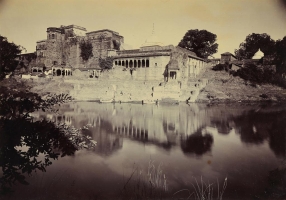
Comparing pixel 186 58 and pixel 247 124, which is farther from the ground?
pixel 186 58

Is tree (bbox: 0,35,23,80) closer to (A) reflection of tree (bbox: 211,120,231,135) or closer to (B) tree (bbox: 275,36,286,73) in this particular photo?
(B) tree (bbox: 275,36,286,73)

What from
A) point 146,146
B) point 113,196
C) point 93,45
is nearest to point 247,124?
point 146,146

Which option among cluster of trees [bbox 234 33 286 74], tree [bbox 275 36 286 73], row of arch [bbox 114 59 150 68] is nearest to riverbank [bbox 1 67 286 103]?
cluster of trees [bbox 234 33 286 74]

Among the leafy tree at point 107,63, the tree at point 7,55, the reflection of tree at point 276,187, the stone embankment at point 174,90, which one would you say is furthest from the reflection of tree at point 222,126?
the leafy tree at point 107,63

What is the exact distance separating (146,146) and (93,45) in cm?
1989

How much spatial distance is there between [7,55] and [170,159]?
3822 millimetres

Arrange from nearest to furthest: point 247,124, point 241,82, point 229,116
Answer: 1. point 247,124
2. point 229,116
3. point 241,82

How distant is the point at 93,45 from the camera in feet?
76.6

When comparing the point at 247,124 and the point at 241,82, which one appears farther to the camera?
the point at 241,82

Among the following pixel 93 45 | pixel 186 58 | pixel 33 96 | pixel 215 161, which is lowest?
pixel 215 161

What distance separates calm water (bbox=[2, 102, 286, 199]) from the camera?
4.09 m

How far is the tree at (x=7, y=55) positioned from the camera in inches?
150

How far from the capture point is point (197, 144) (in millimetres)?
5812

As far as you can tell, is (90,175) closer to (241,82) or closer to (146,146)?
(146,146)
